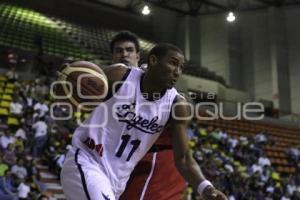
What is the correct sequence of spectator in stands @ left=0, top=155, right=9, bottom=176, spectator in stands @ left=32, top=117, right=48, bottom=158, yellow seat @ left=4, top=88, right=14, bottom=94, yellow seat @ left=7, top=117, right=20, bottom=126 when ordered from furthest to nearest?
yellow seat @ left=4, top=88, right=14, bottom=94 → yellow seat @ left=7, top=117, right=20, bottom=126 → spectator in stands @ left=32, top=117, right=48, bottom=158 → spectator in stands @ left=0, top=155, right=9, bottom=176

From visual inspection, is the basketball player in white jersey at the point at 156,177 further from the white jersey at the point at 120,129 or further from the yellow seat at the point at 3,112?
the yellow seat at the point at 3,112

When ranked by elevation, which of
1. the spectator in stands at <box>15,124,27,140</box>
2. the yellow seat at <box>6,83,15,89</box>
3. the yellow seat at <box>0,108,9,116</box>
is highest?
the yellow seat at <box>6,83,15,89</box>

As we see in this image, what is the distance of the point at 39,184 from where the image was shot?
29.9 feet

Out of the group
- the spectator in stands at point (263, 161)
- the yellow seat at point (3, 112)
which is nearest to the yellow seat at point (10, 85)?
the yellow seat at point (3, 112)

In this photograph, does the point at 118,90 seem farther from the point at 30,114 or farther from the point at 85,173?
the point at 30,114

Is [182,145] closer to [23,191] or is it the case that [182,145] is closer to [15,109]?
[23,191]

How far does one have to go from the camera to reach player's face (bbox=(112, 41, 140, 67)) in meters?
4.11

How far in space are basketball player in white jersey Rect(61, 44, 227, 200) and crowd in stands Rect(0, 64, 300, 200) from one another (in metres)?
5.10

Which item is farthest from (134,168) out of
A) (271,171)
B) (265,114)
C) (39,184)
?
(265,114)

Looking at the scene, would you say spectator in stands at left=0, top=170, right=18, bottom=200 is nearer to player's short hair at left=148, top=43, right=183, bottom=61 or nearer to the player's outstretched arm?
the player's outstretched arm

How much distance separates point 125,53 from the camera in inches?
162

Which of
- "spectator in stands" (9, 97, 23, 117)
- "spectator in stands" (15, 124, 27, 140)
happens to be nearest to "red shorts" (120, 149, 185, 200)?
"spectator in stands" (15, 124, 27, 140)

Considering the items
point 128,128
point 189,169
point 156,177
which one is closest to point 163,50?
point 128,128

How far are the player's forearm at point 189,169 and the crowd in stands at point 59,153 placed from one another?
5161mm
